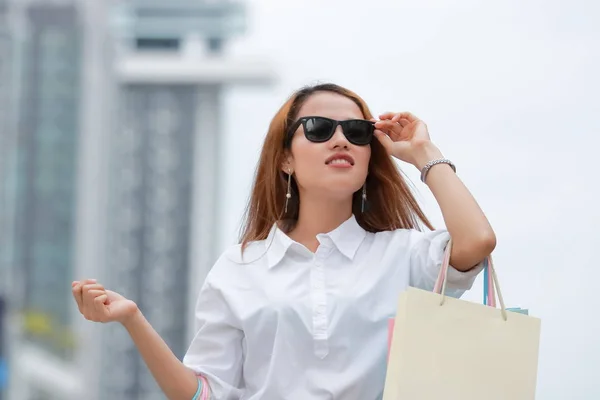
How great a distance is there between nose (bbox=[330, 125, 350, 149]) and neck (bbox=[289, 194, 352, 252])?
103 millimetres

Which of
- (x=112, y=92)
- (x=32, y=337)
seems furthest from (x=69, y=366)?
(x=112, y=92)

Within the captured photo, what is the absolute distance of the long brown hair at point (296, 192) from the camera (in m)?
1.49

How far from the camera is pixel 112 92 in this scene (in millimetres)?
25984

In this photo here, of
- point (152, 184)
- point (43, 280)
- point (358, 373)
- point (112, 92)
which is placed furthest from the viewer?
point (152, 184)

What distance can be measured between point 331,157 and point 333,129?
4 centimetres

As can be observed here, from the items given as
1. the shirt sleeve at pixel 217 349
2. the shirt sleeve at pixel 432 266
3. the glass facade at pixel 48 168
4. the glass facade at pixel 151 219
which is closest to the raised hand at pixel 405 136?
the shirt sleeve at pixel 432 266

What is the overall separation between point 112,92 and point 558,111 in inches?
975

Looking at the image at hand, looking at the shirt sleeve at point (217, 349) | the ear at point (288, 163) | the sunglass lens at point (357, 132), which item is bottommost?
the shirt sleeve at point (217, 349)

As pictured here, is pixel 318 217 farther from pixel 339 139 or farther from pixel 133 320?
pixel 133 320

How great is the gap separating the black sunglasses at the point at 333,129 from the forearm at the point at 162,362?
1.13 feet

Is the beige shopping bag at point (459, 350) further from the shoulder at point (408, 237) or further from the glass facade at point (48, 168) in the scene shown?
the glass facade at point (48, 168)

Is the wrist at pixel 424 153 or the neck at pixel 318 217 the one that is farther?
the neck at pixel 318 217

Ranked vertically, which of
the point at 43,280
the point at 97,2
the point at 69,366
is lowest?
the point at 69,366

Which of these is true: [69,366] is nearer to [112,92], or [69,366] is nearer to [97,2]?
[112,92]
